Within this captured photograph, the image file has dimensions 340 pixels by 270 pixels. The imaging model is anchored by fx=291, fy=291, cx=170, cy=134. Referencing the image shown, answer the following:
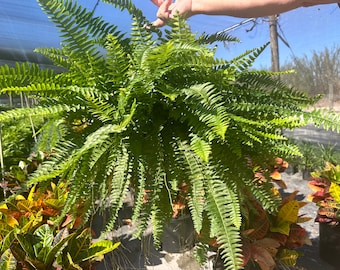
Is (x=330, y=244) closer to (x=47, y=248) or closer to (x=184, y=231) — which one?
(x=184, y=231)

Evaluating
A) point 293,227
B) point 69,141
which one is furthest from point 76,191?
point 293,227

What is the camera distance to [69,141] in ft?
1.87

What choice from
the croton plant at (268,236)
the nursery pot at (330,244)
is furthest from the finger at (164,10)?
the nursery pot at (330,244)

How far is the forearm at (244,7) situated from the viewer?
125 centimetres

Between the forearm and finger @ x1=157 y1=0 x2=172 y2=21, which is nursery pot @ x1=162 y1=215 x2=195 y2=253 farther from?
the forearm

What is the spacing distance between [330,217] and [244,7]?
0.96m

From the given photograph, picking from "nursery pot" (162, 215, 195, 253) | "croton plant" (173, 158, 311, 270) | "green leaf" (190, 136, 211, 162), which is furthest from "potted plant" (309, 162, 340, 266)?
"green leaf" (190, 136, 211, 162)

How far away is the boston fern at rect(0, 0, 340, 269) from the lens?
515 millimetres

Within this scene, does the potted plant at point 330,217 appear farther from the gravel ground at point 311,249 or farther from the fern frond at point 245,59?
the fern frond at point 245,59

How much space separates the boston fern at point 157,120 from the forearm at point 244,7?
2.55ft

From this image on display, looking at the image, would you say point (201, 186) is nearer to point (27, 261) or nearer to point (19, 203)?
point (27, 261)

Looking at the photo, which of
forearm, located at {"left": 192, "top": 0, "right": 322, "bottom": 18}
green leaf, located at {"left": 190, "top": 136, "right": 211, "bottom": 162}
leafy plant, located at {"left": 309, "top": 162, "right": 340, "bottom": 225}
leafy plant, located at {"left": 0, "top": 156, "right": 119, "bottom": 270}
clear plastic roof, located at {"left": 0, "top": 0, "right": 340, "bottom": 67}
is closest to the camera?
green leaf, located at {"left": 190, "top": 136, "right": 211, "bottom": 162}

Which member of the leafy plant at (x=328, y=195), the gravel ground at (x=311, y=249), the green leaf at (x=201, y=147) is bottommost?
the gravel ground at (x=311, y=249)

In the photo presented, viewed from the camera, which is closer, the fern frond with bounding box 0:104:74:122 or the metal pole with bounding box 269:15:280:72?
the fern frond with bounding box 0:104:74:122
